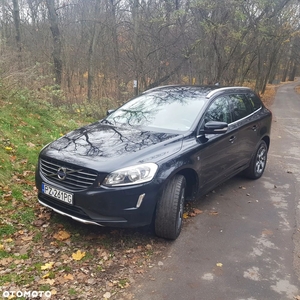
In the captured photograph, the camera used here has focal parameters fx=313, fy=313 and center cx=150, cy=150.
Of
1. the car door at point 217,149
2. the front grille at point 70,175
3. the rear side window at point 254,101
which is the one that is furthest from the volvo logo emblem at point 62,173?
the rear side window at point 254,101

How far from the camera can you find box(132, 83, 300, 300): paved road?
301 centimetres

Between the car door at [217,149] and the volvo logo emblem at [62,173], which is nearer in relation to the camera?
the volvo logo emblem at [62,173]

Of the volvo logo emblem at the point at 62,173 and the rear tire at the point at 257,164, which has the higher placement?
the volvo logo emblem at the point at 62,173

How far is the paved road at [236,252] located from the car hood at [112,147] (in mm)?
1149

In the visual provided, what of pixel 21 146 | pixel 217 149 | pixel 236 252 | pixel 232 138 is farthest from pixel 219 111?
pixel 21 146

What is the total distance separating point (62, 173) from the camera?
3.46 metres

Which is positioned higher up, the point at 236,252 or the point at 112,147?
the point at 112,147

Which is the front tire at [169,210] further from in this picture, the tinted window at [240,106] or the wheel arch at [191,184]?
the tinted window at [240,106]

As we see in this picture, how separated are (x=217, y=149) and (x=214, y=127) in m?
0.47

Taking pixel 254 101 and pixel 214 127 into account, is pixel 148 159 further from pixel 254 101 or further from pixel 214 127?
pixel 254 101

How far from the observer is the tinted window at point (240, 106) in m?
5.39

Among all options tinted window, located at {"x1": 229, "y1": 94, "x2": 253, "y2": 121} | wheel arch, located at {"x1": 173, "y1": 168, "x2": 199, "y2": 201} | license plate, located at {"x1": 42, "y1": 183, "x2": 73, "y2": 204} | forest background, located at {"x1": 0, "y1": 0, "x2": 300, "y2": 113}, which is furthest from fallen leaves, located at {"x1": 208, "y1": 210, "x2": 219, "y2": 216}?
forest background, located at {"x1": 0, "y1": 0, "x2": 300, "y2": 113}

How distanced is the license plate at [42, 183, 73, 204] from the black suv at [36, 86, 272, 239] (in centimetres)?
1

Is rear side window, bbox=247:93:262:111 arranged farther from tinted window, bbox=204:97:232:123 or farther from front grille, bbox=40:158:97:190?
front grille, bbox=40:158:97:190
